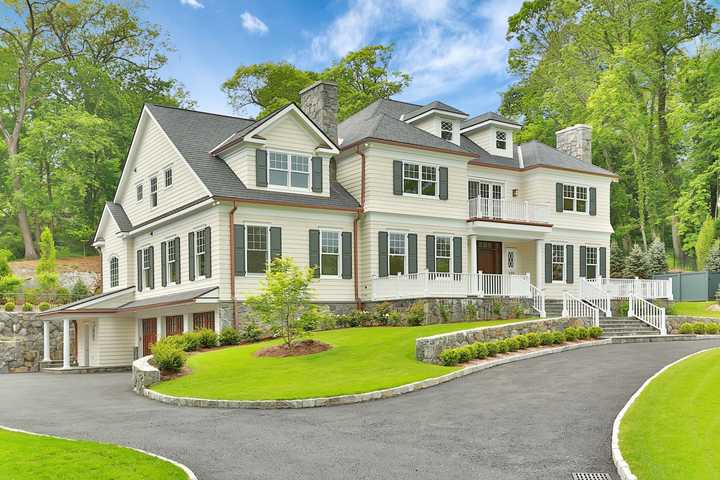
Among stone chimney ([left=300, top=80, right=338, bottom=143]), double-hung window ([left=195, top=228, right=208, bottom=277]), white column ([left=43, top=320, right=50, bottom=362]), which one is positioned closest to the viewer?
double-hung window ([left=195, top=228, right=208, bottom=277])

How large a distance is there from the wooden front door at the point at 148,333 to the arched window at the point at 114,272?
4.07 meters

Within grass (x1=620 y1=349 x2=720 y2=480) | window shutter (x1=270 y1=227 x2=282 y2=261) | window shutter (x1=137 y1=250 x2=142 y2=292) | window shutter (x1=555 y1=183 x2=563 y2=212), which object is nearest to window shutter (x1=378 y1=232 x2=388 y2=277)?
window shutter (x1=270 y1=227 x2=282 y2=261)

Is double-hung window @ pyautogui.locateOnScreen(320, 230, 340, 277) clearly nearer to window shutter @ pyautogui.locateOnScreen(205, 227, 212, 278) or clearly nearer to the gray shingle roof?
the gray shingle roof

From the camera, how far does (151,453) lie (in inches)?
396

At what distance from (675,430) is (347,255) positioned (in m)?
18.5

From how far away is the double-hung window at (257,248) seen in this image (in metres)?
25.4

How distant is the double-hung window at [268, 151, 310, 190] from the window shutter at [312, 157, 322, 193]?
0.23 meters

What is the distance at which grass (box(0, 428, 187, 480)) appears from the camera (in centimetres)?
829

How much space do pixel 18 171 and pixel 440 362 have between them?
37449mm

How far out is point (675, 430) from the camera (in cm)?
993

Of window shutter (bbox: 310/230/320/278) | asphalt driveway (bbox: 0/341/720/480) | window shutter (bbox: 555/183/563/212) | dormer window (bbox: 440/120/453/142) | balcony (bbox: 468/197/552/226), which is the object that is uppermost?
dormer window (bbox: 440/120/453/142)

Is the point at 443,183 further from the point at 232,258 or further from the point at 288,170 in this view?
the point at 232,258

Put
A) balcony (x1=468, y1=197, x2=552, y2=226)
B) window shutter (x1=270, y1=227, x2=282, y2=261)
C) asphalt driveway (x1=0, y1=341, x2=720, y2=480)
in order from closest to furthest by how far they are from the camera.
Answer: asphalt driveway (x1=0, y1=341, x2=720, y2=480) < window shutter (x1=270, y1=227, x2=282, y2=261) < balcony (x1=468, y1=197, x2=552, y2=226)

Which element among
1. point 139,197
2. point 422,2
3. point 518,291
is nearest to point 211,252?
point 139,197
